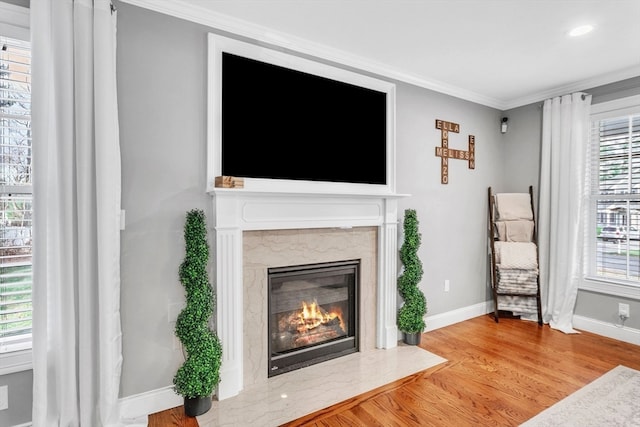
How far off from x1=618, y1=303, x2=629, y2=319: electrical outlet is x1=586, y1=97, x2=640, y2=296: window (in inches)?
6.8

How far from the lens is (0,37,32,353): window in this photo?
187 cm

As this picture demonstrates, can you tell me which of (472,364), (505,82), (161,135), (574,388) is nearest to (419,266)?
(472,364)

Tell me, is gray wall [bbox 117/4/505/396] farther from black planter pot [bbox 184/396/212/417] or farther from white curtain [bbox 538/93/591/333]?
white curtain [bbox 538/93/591/333]

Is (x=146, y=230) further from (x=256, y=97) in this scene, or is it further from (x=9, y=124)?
(x=256, y=97)

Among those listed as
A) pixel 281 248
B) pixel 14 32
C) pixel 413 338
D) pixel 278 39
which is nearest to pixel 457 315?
pixel 413 338

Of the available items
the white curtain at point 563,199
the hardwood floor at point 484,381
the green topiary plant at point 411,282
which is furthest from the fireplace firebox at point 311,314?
the white curtain at point 563,199

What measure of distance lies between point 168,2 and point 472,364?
353 centimetres

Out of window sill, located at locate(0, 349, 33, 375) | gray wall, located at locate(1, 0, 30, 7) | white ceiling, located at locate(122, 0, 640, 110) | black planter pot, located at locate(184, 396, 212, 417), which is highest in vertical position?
white ceiling, located at locate(122, 0, 640, 110)

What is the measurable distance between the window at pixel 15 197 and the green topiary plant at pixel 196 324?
831 millimetres

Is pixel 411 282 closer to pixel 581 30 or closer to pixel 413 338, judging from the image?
pixel 413 338

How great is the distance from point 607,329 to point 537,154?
2.00 metres

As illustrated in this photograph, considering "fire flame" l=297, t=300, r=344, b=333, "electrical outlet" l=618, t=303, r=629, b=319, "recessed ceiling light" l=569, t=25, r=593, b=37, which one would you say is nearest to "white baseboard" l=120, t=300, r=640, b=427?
"electrical outlet" l=618, t=303, r=629, b=319

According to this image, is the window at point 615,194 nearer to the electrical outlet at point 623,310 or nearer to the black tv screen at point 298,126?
the electrical outlet at point 623,310

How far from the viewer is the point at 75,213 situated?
186 cm
